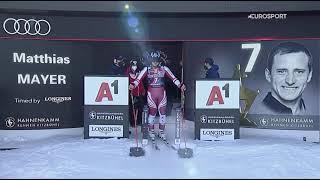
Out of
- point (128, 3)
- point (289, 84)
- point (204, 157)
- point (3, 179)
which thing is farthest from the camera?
point (289, 84)

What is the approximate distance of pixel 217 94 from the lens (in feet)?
30.4

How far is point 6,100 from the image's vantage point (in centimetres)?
929

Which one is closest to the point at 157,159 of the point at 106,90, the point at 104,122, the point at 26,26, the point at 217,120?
the point at 104,122

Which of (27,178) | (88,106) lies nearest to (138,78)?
(88,106)

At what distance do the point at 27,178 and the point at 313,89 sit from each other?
6.45 meters

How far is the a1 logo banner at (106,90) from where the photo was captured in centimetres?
921

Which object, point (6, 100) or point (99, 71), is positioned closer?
point (6, 100)

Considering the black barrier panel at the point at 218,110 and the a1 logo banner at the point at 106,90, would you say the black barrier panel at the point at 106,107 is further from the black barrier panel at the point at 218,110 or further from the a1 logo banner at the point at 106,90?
the black barrier panel at the point at 218,110

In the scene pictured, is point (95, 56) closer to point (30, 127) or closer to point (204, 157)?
point (30, 127)

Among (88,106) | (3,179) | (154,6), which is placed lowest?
(3,179)

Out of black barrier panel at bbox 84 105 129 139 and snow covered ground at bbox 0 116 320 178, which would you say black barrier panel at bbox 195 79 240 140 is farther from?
black barrier panel at bbox 84 105 129 139

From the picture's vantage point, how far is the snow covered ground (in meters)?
6.45

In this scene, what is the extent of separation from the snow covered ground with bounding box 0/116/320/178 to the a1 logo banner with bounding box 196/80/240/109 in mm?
809

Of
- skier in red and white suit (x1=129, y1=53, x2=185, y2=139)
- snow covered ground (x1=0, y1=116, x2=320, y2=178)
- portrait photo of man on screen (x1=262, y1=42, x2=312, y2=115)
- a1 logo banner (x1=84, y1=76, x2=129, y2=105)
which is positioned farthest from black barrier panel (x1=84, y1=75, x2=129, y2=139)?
portrait photo of man on screen (x1=262, y1=42, x2=312, y2=115)
